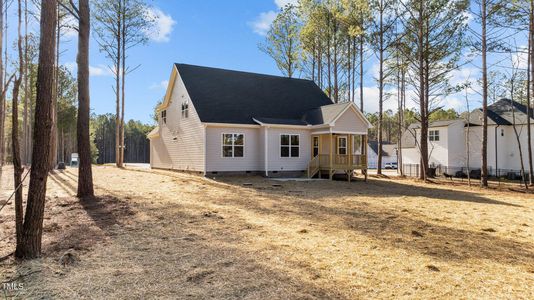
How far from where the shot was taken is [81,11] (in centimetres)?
980

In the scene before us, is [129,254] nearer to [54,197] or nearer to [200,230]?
[200,230]

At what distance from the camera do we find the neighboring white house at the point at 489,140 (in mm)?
26078

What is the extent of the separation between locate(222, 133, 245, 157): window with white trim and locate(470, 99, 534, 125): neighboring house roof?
21013 millimetres

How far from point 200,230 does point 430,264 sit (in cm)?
420

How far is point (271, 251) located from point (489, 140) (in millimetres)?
27690

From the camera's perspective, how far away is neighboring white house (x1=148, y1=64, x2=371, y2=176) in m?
18.0

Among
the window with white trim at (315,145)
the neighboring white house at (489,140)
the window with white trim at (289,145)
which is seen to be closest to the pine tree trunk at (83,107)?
the window with white trim at (289,145)

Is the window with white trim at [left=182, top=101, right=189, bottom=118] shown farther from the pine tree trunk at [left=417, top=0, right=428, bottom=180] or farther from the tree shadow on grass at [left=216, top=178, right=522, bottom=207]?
the pine tree trunk at [left=417, top=0, right=428, bottom=180]

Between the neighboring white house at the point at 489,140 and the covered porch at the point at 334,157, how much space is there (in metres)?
8.14

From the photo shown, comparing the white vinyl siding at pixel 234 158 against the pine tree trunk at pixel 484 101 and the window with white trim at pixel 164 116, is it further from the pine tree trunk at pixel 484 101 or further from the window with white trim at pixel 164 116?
the pine tree trunk at pixel 484 101

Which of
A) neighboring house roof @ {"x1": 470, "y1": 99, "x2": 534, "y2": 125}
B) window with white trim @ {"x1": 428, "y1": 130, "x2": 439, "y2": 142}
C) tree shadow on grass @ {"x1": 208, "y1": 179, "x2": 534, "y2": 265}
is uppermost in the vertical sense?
neighboring house roof @ {"x1": 470, "y1": 99, "x2": 534, "y2": 125}

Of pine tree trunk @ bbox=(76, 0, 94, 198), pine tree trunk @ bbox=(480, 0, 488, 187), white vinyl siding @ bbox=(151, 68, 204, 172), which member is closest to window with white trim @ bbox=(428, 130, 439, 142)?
pine tree trunk @ bbox=(480, 0, 488, 187)

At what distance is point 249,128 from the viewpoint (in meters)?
18.7

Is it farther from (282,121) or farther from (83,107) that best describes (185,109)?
(83,107)
